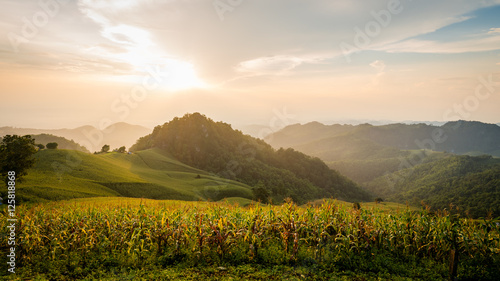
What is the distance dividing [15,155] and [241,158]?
123m

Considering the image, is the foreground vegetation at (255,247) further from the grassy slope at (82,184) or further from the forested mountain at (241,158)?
the forested mountain at (241,158)

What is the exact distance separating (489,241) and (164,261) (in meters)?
11.5

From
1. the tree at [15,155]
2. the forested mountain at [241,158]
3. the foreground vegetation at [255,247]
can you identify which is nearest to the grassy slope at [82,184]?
the tree at [15,155]

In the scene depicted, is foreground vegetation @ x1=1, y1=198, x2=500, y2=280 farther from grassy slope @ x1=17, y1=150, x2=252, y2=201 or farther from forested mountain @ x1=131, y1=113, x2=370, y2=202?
forested mountain @ x1=131, y1=113, x2=370, y2=202

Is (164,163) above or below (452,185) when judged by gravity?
above

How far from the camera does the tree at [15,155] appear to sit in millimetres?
34656

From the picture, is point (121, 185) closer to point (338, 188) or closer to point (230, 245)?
point (230, 245)

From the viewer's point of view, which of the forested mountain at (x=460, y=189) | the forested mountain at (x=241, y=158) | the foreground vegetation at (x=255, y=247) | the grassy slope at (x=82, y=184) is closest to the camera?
the foreground vegetation at (x=255, y=247)

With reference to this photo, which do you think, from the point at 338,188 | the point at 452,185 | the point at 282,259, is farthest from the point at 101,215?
the point at 452,185

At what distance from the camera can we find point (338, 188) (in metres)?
159

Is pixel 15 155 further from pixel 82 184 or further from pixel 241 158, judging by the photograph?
pixel 241 158

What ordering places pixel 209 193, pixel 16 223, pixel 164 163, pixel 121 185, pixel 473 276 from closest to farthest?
pixel 473 276, pixel 16 223, pixel 121 185, pixel 209 193, pixel 164 163

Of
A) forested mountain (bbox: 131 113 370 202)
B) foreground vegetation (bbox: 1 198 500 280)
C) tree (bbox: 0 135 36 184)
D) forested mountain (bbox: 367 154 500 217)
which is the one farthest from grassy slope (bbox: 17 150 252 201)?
forested mountain (bbox: 367 154 500 217)

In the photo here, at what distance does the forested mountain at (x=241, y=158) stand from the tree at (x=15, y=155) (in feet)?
328
